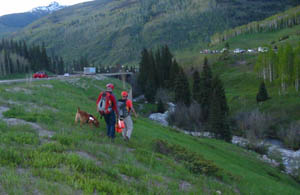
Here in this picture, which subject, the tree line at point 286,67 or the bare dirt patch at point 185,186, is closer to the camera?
the bare dirt patch at point 185,186

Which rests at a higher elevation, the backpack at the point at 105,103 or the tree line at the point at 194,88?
the backpack at the point at 105,103

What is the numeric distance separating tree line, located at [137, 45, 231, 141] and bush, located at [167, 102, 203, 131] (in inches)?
43.1

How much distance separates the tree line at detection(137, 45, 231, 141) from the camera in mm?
46625

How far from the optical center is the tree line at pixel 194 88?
4662cm

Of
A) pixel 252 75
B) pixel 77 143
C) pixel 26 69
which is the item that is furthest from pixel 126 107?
pixel 26 69

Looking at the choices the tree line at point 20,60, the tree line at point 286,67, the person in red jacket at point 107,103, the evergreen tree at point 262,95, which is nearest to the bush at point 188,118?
the evergreen tree at point 262,95

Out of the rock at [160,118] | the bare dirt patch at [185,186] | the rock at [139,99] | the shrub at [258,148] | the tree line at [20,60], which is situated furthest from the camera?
the tree line at [20,60]

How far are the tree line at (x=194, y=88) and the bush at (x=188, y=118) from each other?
43.1 inches

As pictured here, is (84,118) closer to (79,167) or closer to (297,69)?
(79,167)

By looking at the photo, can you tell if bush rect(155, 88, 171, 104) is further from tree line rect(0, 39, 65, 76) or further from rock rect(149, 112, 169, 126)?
tree line rect(0, 39, 65, 76)

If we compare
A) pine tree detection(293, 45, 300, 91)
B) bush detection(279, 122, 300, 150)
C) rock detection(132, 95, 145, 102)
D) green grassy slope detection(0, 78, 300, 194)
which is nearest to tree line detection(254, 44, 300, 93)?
pine tree detection(293, 45, 300, 91)

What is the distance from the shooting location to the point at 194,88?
232 feet

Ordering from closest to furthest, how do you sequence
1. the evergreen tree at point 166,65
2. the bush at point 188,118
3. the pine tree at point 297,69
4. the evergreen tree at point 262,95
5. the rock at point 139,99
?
the bush at point 188,118, the pine tree at point 297,69, the evergreen tree at point 262,95, the rock at point 139,99, the evergreen tree at point 166,65

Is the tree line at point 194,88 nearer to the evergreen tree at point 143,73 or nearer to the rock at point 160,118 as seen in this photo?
the evergreen tree at point 143,73
